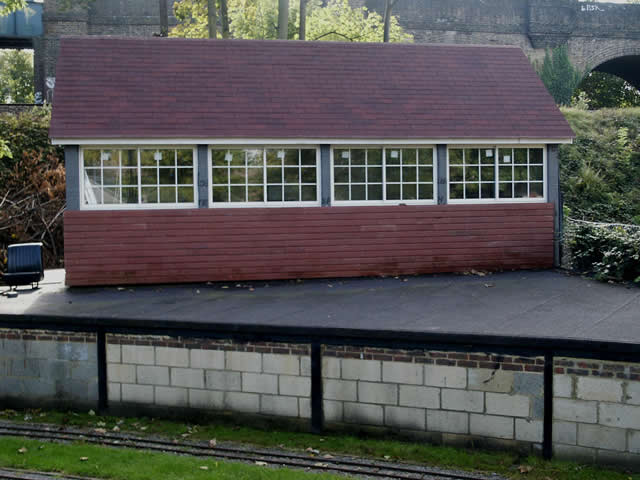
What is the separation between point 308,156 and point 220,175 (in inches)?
81.0

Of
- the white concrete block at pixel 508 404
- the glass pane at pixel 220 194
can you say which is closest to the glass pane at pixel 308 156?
the glass pane at pixel 220 194

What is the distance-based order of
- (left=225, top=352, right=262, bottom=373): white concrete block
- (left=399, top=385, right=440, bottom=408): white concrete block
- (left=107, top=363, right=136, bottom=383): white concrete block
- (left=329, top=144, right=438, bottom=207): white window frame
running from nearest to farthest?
1. (left=399, top=385, right=440, bottom=408): white concrete block
2. (left=225, top=352, right=262, bottom=373): white concrete block
3. (left=107, top=363, right=136, bottom=383): white concrete block
4. (left=329, top=144, right=438, bottom=207): white window frame

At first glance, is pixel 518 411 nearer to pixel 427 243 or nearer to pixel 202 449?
pixel 202 449

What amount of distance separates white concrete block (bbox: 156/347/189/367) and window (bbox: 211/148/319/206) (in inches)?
228

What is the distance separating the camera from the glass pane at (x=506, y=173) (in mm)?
18328

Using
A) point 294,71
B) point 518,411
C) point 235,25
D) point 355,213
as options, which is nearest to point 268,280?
point 355,213

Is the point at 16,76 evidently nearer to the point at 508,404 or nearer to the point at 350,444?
the point at 350,444

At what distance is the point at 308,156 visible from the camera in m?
17.6

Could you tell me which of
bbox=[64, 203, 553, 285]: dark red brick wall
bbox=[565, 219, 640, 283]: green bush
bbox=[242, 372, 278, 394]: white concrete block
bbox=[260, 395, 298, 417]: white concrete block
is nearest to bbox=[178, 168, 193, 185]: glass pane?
bbox=[64, 203, 553, 285]: dark red brick wall

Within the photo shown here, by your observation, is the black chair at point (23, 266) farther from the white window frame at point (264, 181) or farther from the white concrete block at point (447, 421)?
the white concrete block at point (447, 421)

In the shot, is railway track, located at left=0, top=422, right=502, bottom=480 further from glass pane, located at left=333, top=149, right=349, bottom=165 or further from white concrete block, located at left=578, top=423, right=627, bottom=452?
glass pane, located at left=333, top=149, right=349, bottom=165

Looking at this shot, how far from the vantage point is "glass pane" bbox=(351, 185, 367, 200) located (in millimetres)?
17781

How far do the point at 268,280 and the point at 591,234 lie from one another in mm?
7538

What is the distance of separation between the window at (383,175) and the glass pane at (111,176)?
4.87m
